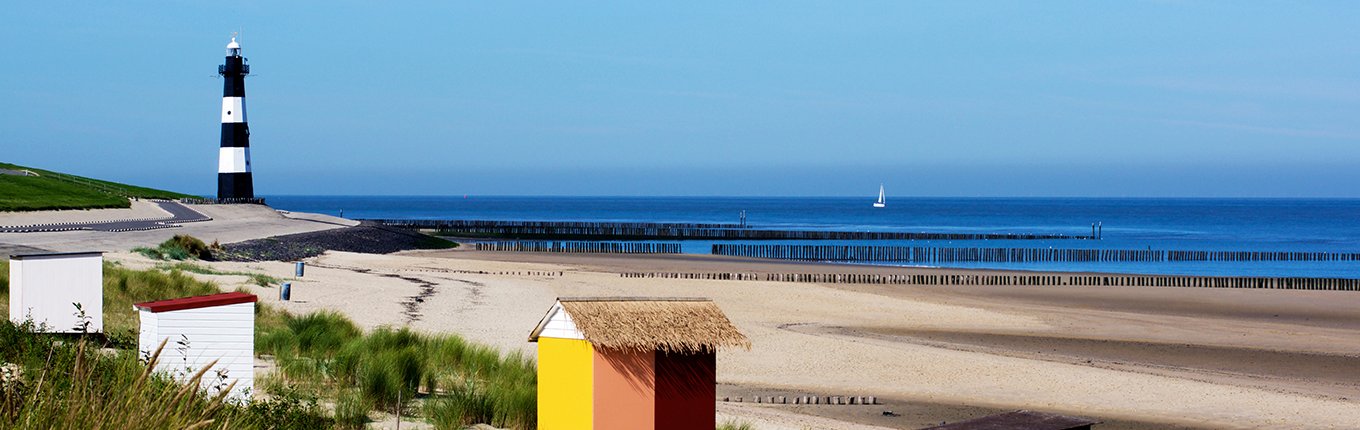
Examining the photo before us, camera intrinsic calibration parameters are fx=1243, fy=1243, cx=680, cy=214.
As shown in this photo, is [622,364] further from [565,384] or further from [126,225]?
[126,225]

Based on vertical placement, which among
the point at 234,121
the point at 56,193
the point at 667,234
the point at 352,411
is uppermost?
the point at 234,121

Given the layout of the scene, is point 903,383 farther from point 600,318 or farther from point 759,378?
point 600,318

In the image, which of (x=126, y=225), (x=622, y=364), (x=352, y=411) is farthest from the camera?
(x=126, y=225)

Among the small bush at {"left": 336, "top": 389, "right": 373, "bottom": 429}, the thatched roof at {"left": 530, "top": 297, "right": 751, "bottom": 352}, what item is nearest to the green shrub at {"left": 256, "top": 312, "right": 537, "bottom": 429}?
the small bush at {"left": 336, "top": 389, "right": 373, "bottom": 429}

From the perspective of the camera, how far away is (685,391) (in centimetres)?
865

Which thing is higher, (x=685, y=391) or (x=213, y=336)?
(x=213, y=336)

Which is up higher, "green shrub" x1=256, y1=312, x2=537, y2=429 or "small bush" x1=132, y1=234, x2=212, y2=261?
"small bush" x1=132, y1=234, x2=212, y2=261

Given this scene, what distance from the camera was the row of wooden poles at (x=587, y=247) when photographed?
6056 cm

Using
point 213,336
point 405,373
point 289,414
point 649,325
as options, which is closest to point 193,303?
point 213,336

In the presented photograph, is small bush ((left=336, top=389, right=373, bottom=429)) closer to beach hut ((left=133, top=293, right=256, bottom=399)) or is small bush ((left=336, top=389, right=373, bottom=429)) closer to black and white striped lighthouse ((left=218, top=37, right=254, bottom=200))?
beach hut ((left=133, top=293, right=256, bottom=399))

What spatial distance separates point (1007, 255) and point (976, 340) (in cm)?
3846

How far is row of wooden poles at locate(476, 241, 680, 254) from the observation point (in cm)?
6056

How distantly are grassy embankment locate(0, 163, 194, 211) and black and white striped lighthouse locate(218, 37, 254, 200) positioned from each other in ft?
16.9

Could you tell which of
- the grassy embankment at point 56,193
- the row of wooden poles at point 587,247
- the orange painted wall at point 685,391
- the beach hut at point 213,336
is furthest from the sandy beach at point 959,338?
the row of wooden poles at point 587,247
